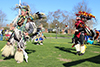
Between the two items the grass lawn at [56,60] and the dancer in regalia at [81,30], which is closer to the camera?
the grass lawn at [56,60]

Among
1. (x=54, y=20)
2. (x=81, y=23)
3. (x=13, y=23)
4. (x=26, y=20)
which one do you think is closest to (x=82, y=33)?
(x=81, y=23)

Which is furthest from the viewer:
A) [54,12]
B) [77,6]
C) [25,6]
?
[54,12]

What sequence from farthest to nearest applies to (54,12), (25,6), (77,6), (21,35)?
(54,12), (77,6), (25,6), (21,35)

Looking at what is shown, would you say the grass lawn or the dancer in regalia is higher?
the dancer in regalia

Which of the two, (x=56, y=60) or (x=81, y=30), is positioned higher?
(x=81, y=30)

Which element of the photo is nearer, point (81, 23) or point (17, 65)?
point (17, 65)

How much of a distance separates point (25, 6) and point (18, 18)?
0.72 m

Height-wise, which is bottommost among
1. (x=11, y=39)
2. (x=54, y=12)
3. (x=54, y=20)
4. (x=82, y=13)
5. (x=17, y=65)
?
(x=17, y=65)

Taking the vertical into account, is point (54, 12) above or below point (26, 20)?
above

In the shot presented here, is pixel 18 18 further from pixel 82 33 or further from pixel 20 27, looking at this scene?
pixel 82 33

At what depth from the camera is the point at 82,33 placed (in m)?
7.22

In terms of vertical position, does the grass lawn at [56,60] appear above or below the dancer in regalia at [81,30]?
below

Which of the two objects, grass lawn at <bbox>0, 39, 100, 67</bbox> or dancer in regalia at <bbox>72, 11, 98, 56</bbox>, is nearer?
grass lawn at <bbox>0, 39, 100, 67</bbox>

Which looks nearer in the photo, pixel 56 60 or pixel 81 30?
pixel 56 60
